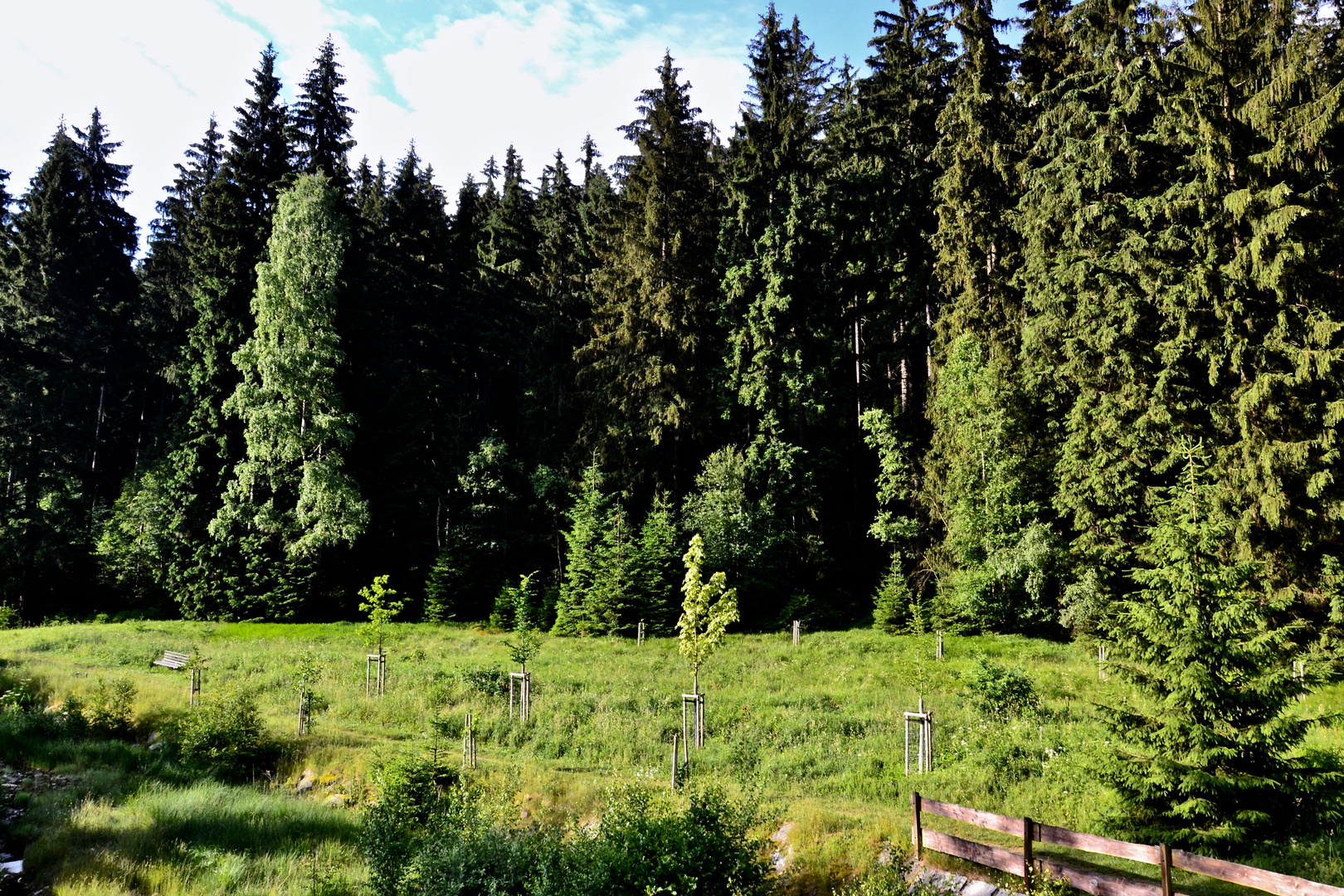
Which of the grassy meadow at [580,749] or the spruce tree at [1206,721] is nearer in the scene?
the spruce tree at [1206,721]

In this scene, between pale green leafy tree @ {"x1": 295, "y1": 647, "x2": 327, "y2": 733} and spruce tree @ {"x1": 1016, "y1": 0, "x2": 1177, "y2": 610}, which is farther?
spruce tree @ {"x1": 1016, "y1": 0, "x2": 1177, "y2": 610}

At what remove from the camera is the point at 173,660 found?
25438 mm

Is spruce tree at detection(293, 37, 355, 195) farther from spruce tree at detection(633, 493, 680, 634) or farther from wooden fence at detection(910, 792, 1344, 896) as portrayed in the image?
wooden fence at detection(910, 792, 1344, 896)

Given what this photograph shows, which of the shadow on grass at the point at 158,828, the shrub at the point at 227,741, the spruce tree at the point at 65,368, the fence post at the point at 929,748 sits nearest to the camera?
the shadow on grass at the point at 158,828

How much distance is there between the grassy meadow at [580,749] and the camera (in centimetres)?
1117

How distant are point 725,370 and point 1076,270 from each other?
50.6 feet

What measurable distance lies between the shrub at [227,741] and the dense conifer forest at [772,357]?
51.3 ft

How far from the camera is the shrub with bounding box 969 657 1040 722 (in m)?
17.8

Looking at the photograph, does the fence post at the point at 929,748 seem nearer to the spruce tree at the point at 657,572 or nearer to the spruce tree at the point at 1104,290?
the spruce tree at the point at 1104,290

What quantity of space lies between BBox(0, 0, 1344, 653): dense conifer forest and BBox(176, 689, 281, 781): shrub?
51.3 feet

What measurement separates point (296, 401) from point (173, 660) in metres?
14.2

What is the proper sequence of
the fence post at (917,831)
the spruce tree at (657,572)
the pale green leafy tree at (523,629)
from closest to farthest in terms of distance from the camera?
the fence post at (917,831) < the pale green leafy tree at (523,629) < the spruce tree at (657,572)

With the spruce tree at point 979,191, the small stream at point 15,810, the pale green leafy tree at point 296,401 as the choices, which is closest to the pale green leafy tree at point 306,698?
the small stream at point 15,810

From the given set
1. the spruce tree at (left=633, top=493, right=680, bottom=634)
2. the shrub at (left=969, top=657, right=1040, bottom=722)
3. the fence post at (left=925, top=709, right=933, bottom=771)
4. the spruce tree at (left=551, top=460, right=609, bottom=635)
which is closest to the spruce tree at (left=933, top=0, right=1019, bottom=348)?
the spruce tree at (left=633, top=493, right=680, bottom=634)
